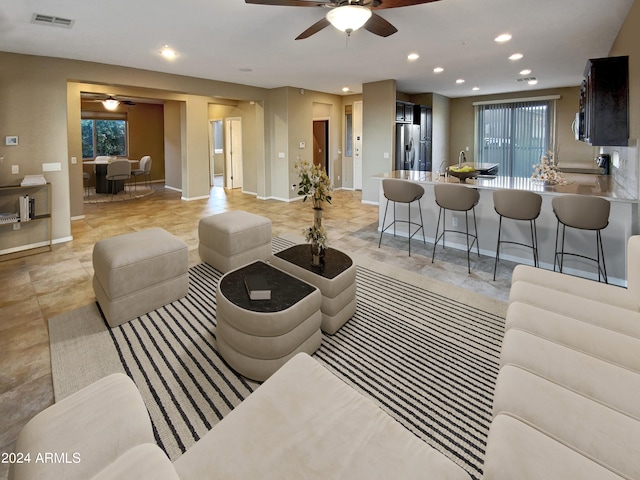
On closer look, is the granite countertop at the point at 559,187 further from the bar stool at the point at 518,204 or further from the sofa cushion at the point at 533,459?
the sofa cushion at the point at 533,459

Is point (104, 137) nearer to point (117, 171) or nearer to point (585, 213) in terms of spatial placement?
point (117, 171)

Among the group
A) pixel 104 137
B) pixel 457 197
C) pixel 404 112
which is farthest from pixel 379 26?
pixel 104 137

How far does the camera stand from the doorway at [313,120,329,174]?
10.5 metres

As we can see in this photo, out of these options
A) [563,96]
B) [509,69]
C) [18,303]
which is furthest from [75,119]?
[563,96]

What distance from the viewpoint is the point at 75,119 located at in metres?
6.88

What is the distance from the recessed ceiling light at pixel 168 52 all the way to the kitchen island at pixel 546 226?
3.60 meters

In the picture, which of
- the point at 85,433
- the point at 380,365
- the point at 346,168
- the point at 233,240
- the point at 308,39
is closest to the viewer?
the point at 85,433

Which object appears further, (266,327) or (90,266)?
(90,266)

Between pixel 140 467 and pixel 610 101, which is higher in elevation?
pixel 610 101

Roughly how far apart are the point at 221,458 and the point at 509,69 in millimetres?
7627

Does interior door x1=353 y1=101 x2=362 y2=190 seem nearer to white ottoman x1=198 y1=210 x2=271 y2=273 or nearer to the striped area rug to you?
white ottoman x1=198 y1=210 x2=271 y2=273

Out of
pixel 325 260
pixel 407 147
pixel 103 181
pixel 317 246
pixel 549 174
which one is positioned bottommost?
pixel 325 260

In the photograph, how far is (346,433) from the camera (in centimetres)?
117

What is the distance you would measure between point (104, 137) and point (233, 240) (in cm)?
1112
